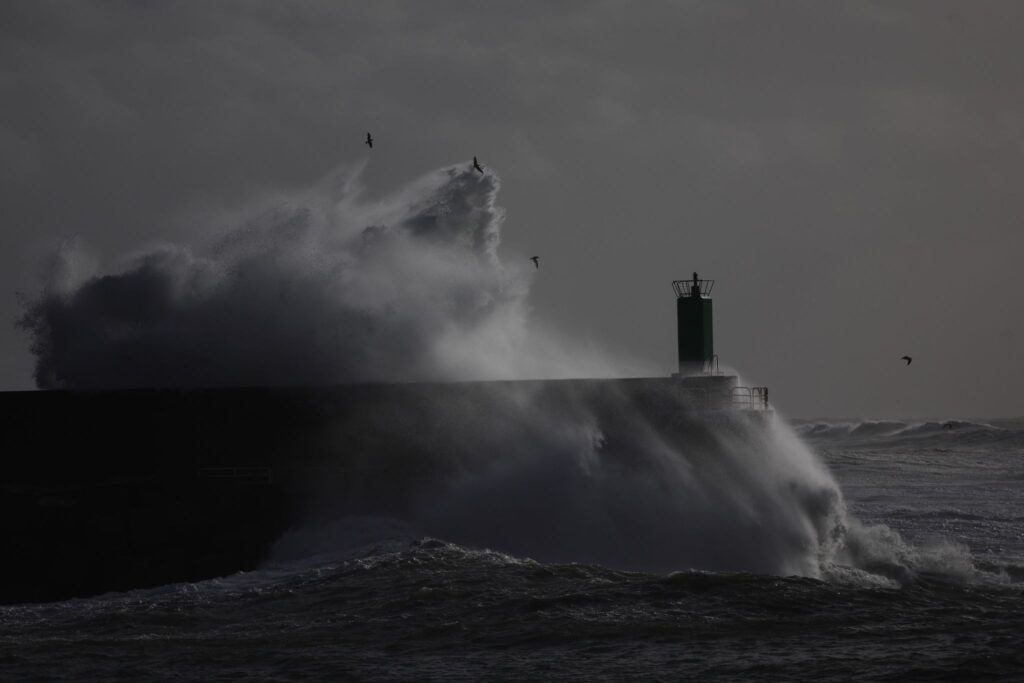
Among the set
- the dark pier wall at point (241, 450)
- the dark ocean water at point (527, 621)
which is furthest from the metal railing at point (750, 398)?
the dark ocean water at point (527, 621)

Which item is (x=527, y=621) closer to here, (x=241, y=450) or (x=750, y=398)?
(x=241, y=450)

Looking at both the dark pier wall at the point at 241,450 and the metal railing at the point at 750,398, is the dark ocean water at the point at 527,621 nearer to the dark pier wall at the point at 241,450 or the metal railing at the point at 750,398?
the dark pier wall at the point at 241,450

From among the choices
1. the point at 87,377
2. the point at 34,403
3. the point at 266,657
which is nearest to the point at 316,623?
the point at 266,657

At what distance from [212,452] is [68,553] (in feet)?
6.38

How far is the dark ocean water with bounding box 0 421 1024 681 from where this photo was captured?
32.3 feet

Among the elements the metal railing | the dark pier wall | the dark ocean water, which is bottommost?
the dark ocean water

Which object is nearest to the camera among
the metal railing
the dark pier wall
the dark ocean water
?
the dark ocean water

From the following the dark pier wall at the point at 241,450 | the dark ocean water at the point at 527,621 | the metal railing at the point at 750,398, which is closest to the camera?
the dark ocean water at the point at 527,621

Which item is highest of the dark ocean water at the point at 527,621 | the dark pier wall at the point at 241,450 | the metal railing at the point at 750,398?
the metal railing at the point at 750,398

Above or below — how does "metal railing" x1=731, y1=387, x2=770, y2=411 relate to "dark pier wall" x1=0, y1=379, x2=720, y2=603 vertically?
above

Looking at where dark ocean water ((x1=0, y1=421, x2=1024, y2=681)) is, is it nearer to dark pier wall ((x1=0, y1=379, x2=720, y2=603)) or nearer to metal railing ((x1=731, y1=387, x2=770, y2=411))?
dark pier wall ((x1=0, y1=379, x2=720, y2=603))

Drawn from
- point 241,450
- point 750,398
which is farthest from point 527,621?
point 750,398

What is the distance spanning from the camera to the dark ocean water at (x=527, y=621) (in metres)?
9.84

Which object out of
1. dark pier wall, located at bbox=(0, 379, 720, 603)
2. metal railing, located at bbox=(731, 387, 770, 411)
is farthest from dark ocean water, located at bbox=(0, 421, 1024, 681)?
metal railing, located at bbox=(731, 387, 770, 411)
